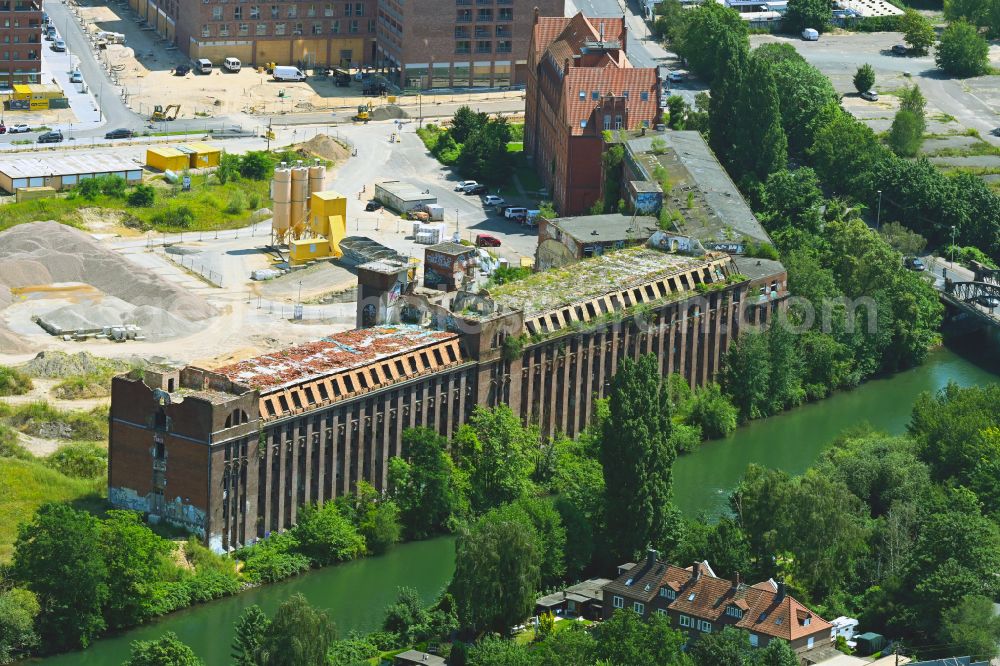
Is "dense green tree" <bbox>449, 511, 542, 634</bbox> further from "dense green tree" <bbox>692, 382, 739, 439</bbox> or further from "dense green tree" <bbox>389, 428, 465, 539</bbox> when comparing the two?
"dense green tree" <bbox>692, 382, 739, 439</bbox>

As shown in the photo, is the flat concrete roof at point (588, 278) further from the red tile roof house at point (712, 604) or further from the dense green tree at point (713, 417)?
the red tile roof house at point (712, 604)

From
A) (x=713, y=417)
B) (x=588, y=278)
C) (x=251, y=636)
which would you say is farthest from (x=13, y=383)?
(x=713, y=417)

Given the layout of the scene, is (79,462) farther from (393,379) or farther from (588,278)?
(588,278)

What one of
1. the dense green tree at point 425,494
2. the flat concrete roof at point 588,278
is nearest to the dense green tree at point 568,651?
the dense green tree at point 425,494

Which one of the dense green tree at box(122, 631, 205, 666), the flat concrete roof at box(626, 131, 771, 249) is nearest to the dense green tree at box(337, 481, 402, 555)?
the dense green tree at box(122, 631, 205, 666)

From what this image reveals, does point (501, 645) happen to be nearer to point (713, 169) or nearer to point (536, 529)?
point (536, 529)

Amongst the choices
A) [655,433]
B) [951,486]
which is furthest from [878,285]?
[655,433]

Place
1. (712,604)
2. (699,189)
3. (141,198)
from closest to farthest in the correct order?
(712,604)
(699,189)
(141,198)
